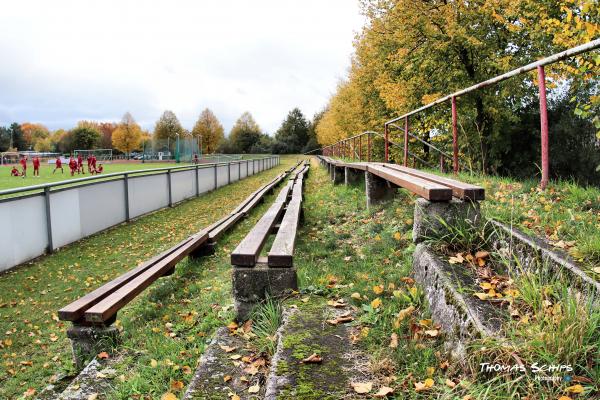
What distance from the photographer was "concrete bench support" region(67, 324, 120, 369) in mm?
3357

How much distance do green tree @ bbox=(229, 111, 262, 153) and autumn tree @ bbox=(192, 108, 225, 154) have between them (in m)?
7.14

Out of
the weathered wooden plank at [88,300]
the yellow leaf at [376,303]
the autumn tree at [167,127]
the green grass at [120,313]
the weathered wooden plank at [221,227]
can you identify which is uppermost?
the autumn tree at [167,127]

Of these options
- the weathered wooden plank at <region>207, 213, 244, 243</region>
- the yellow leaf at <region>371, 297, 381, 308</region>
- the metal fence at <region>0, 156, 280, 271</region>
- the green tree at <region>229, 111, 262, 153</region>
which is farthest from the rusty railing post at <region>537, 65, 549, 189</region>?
the green tree at <region>229, 111, 262, 153</region>

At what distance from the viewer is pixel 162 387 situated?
8.55 ft

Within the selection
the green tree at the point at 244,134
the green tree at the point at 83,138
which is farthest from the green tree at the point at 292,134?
the green tree at the point at 83,138

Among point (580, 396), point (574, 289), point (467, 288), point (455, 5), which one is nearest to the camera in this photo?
point (580, 396)

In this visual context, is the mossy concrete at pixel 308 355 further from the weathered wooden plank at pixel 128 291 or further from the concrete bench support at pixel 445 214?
the weathered wooden plank at pixel 128 291

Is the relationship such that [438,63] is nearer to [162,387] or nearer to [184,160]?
[162,387]

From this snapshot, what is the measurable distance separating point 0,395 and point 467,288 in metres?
3.29

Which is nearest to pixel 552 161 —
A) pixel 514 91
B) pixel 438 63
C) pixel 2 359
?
pixel 514 91

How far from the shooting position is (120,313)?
14.4 ft

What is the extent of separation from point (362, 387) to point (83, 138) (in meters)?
114

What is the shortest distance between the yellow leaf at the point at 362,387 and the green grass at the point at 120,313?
1.24m

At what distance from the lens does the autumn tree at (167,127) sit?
279 feet
